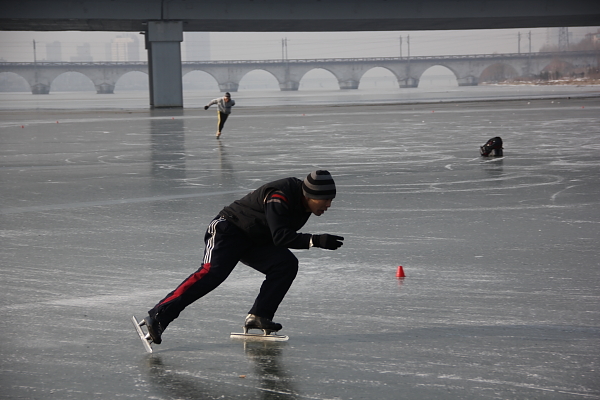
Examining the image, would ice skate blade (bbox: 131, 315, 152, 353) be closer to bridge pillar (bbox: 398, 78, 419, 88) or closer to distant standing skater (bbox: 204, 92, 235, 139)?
distant standing skater (bbox: 204, 92, 235, 139)

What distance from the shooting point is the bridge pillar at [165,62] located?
4662 centimetres

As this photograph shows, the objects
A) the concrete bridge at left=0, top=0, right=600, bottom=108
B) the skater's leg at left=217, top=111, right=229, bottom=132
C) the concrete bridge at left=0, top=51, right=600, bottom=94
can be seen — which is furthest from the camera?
the concrete bridge at left=0, top=51, right=600, bottom=94

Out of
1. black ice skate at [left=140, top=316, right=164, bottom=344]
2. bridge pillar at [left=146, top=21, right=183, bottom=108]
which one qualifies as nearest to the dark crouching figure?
black ice skate at [left=140, top=316, right=164, bottom=344]

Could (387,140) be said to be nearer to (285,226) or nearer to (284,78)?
(285,226)

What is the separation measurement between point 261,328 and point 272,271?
36 centimetres

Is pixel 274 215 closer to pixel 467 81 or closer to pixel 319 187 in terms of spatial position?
pixel 319 187

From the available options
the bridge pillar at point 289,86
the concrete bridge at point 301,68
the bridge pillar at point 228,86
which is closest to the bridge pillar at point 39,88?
the concrete bridge at point 301,68

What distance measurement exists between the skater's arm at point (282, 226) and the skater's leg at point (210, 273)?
1.21 ft

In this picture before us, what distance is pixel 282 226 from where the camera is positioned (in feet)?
14.7

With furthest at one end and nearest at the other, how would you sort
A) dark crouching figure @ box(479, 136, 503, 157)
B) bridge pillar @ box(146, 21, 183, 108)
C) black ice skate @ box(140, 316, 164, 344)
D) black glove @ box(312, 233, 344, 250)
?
bridge pillar @ box(146, 21, 183, 108), dark crouching figure @ box(479, 136, 503, 157), black ice skate @ box(140, 316, 164, 344), black glove @ box(312, 233, 344, 250)

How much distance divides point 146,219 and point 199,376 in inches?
214

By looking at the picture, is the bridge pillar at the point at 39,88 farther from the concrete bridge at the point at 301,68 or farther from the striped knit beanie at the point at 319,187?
the striped knit beanie at the point at 319,187

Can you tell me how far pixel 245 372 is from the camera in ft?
14.2

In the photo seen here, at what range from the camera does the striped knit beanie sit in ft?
14.4
